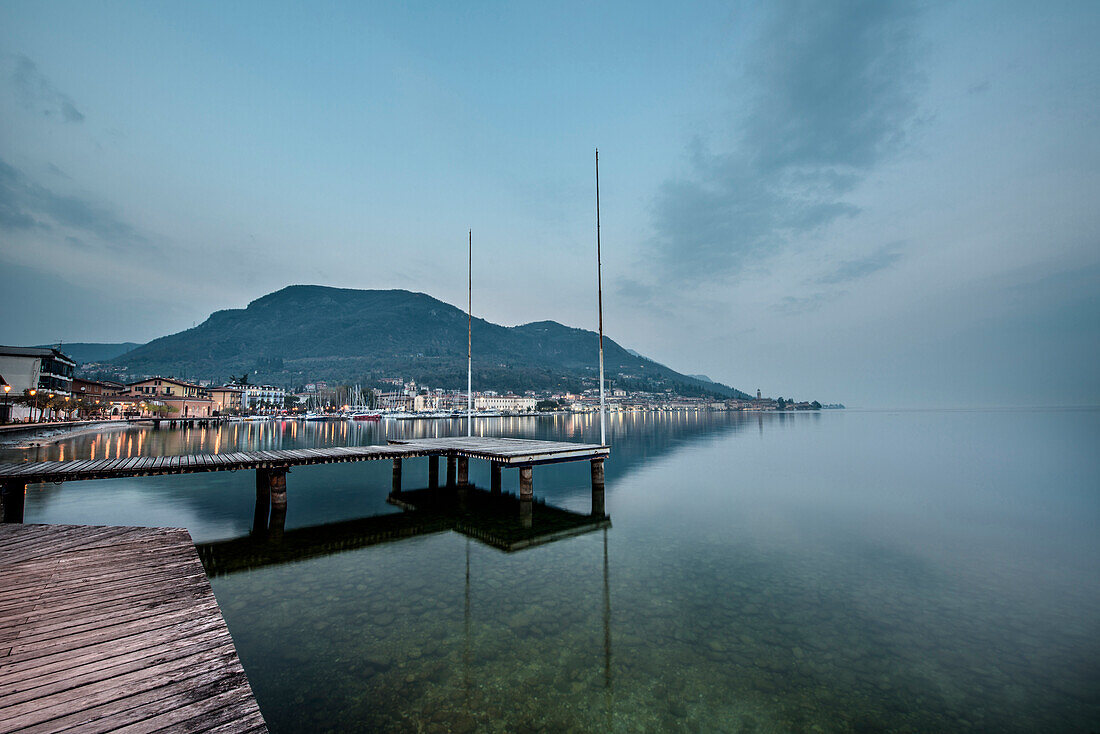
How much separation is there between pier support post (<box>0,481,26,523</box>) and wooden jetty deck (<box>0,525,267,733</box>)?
983 cm

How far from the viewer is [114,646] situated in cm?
599

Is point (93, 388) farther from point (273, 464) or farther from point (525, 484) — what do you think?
point (525, 484)

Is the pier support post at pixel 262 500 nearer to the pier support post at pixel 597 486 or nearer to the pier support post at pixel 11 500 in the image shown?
the pier support post at pixel 11 500

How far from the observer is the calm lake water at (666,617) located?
26.3 ft

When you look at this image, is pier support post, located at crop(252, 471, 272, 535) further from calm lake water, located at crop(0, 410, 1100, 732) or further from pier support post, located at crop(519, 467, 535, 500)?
pier support post, located at crop(519, 467, 535, 500)

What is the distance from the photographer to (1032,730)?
7711mm

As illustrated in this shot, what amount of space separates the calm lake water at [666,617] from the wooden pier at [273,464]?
2.28 meters

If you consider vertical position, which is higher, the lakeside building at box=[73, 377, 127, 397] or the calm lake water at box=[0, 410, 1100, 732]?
the lakeside building at box=[73, 377, 127, 397]

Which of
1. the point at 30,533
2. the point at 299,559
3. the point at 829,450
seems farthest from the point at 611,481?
the point at 829,450

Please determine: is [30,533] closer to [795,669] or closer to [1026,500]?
[795,669]

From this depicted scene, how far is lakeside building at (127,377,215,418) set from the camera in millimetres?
132250

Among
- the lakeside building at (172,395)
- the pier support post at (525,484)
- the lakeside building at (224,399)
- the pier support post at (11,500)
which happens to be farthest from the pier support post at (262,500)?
the lakeside building at (224,399)

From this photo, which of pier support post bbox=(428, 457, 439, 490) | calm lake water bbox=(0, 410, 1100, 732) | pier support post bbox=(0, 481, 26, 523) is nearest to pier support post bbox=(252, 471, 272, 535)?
calm lake water bbox=(0, 410, 1100, 732)

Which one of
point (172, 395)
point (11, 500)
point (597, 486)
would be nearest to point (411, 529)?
point (597, 486)
